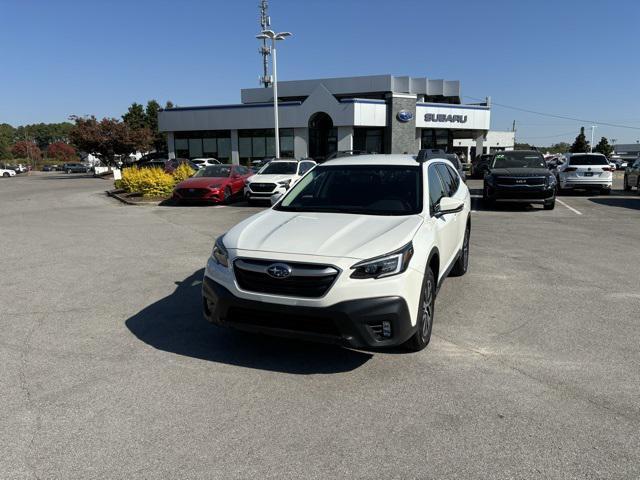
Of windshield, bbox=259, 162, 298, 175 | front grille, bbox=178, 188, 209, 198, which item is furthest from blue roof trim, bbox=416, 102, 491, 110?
front grille, bbox=178, 188, 209, 198

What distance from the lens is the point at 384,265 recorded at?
388 cm

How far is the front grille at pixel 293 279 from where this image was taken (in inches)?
149

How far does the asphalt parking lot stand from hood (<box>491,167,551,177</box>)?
805 cm

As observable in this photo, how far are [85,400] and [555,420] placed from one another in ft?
11.0

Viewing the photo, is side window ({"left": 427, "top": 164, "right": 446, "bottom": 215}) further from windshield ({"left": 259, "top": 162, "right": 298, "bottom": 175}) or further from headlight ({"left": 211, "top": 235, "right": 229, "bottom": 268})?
windshield ({"left": 259, "top": 162, "right": 298, "bottom": 175})

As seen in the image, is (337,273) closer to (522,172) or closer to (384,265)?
(384,265)

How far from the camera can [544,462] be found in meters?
2.93

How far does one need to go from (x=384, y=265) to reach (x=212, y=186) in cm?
1399

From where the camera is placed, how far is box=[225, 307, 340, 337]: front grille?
383 centimetres

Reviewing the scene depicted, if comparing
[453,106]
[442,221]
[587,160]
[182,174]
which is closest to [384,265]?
[442,221]

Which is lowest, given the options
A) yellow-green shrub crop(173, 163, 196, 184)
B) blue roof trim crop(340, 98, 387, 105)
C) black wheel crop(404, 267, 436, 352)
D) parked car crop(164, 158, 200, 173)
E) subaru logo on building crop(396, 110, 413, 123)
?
black wheel crop(404, 267, 436, 352)

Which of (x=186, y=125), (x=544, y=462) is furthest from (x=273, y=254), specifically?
(x=186, y=125)

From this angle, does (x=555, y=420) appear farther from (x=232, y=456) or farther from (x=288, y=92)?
(x=288, y=92)

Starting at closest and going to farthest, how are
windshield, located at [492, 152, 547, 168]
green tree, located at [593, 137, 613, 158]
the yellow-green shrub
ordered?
windshield, located at [492, 152, 547, 168]
the yellow-green shrub
green tree, located at [593, 137, 613, 158]
